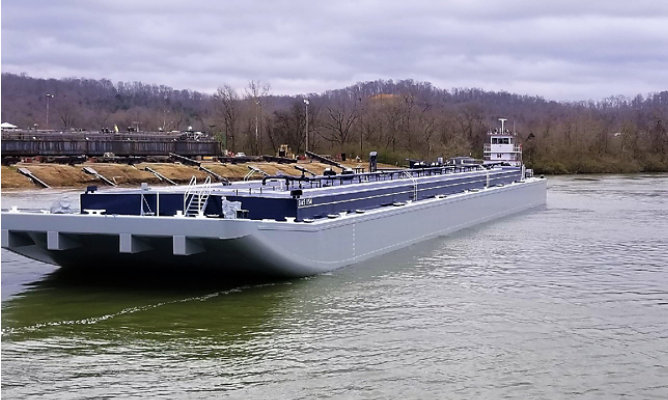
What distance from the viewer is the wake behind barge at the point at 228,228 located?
14336 mm

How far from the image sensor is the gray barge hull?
14.3 metres

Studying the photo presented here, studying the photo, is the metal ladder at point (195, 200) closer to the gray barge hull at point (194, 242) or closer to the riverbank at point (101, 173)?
the gray barge hull at point (194, 242)

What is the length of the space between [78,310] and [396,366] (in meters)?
6.10

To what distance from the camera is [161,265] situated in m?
16.0

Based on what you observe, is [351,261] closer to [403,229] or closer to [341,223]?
[341,223]

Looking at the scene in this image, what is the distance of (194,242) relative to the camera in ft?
47.3

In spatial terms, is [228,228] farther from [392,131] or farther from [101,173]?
[392,131]

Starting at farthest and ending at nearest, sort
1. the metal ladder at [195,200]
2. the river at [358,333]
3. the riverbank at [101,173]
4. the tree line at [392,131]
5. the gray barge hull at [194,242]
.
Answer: the tree line at [392,131], the riverbank at [101,173], the metal ladder at [195,200], the gray barge hull at [194,242], the river at [358,333]

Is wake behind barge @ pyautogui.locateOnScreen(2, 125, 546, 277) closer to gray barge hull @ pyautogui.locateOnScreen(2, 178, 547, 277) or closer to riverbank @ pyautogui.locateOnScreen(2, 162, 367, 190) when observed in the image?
gray barge hull @ pyautogui.locateOnScreen(2, 178, 547, 277)

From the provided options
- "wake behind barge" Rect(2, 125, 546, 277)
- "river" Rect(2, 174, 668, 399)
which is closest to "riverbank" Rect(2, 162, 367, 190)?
"wake behind barge" Rect(2, 125, 546, 277)

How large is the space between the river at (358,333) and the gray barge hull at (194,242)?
41 centimetres

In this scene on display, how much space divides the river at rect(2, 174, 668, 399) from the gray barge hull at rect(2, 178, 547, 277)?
0.41 meters

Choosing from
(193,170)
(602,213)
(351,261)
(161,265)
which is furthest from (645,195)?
(161,265)

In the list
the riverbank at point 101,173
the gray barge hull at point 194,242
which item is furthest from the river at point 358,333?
the riverbank at point 101,173
